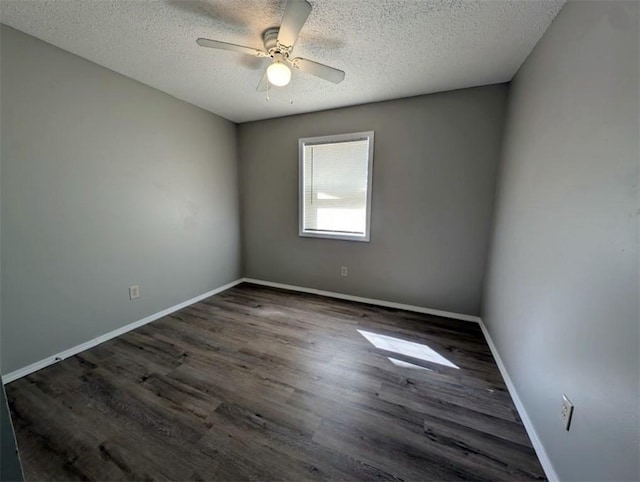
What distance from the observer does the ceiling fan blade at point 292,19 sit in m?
1.25

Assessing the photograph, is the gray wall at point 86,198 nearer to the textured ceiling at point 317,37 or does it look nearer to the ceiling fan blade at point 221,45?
the textured ceiling at point 317,37

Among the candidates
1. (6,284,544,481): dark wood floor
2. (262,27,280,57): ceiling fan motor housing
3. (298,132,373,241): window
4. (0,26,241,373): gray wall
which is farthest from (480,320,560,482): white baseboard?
(0,26,241,373): gray wall

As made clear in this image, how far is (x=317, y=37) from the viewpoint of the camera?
1.73 m

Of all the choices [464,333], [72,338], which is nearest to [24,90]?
[72,338]

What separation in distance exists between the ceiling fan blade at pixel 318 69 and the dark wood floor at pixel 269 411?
7.10 ft

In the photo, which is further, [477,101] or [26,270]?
[477,101]

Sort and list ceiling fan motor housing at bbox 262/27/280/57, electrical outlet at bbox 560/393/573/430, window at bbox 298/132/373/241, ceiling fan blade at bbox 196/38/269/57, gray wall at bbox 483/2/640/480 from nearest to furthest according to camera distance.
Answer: gray wall at bbox 483/2/640/480
electrical outlet at bbox 560/393/573/430
ceiling fan blade at bbox 196/38/269/57
ceiling fan motor housing at bbox 262/27/280/57
window at bbox 298/132/373/241

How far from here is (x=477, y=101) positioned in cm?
244

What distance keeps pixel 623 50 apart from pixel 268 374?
2475mm

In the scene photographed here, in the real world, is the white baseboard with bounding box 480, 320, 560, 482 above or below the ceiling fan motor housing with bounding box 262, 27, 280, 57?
below

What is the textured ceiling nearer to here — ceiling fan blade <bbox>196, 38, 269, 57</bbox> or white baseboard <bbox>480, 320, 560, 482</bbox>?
ceiling fan blade <bbox>196, 38, 269, 57</bbox>

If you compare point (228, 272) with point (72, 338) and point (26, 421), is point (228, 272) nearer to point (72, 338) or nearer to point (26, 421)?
point (72, 338)

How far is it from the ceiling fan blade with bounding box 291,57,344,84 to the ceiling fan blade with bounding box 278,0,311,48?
167 millimetres

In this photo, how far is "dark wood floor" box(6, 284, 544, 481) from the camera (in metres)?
1.24
